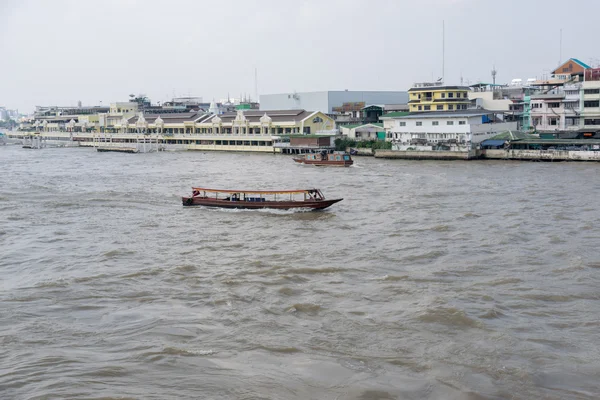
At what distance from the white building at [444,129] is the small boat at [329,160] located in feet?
17.1

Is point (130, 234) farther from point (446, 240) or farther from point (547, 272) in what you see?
point (547, 272)

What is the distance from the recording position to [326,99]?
54.0 meters

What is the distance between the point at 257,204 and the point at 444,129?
19.0 m

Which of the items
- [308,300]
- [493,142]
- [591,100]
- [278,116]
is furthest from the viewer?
[278,116]

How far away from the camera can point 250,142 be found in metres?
47.6

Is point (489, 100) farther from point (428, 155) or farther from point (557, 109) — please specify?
point (428, 155)

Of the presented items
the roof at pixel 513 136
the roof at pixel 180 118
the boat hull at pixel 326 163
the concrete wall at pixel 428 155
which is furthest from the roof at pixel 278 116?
the roof at pixel 513 136

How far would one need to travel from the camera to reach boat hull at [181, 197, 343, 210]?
727 inches

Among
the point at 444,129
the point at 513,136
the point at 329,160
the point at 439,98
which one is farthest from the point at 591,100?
the point at 329,160

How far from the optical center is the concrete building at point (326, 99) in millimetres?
54250

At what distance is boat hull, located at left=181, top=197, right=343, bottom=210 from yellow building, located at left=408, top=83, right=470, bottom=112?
24938 millimetres

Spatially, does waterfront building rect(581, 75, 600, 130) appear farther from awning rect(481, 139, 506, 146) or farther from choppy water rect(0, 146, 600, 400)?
choppy water rect(0, 146, 600, 400)

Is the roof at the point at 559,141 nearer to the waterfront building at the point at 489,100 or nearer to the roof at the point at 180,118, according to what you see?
the waterfront building at the point at 489,100

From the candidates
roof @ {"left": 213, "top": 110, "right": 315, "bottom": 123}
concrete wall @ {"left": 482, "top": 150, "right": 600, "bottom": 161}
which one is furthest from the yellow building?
concrete wall @ {"left": 482, "top": 150, "right": 600, "bottom": 161}
